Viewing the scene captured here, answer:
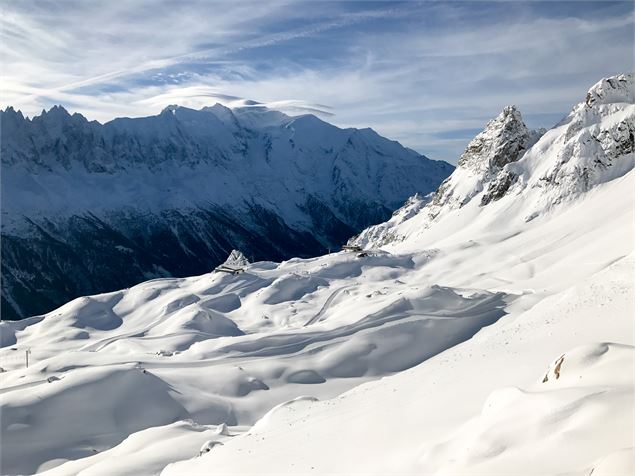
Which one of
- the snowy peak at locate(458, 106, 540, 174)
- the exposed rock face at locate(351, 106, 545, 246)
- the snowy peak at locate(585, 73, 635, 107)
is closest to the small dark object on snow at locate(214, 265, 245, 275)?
the exposed rock face at locate(351, 106, 545, 246)

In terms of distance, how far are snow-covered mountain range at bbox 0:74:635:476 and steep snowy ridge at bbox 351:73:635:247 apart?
416mm

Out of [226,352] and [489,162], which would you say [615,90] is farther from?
[226,352]

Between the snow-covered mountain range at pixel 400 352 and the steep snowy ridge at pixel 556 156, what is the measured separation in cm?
42

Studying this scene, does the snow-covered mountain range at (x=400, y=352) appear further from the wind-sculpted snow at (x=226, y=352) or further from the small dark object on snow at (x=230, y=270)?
the small dark object on snow at (x=230, y=270)

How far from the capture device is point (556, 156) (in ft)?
375

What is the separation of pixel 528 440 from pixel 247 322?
73243mm

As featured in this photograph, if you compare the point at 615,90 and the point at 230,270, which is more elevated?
the point at 615,90

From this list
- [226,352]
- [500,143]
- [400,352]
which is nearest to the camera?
[400,352]

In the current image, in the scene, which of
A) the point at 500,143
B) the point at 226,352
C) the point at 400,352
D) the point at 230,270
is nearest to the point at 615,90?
the point at 500,143

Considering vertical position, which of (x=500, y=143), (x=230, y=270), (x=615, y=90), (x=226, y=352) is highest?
(x=615, y=90)

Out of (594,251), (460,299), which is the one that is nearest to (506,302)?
(460,299)

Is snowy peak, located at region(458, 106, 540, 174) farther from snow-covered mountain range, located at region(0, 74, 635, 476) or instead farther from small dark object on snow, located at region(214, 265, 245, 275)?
small dark object on snow, located at region(214, 265, 245, 275)

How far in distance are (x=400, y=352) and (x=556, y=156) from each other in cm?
7147

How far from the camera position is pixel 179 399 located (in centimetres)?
5203
